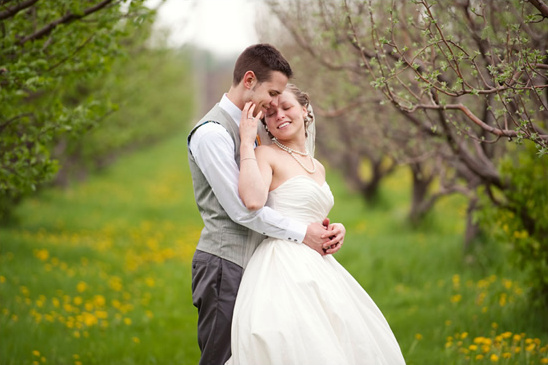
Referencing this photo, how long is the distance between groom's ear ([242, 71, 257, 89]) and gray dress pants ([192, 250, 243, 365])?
97 centimetres

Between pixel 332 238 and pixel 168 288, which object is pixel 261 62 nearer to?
pixel 332 238

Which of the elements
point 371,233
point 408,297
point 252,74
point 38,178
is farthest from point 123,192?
point 252,74

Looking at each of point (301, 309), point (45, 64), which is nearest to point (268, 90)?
point (301, 309)

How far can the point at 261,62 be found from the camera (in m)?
3.23

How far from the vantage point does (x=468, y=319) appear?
18.6 ft

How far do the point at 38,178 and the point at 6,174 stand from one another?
0.29 meters

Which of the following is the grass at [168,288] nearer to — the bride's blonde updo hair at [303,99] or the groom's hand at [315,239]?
the groom's hand at [315,239]

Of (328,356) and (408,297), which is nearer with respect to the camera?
(328,356)

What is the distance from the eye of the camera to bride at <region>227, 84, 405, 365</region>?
114 inches

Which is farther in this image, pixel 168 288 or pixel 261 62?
pixel 168 288

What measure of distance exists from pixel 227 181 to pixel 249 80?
63 centimetres

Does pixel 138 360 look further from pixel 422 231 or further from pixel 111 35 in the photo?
pixel 422 231

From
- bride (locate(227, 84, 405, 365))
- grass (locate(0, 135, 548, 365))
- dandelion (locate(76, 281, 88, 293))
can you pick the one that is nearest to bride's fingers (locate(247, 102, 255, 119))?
bride (locate(227, 84, 405, 365))

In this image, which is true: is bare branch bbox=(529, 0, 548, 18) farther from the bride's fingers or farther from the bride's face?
the bride's fingers
